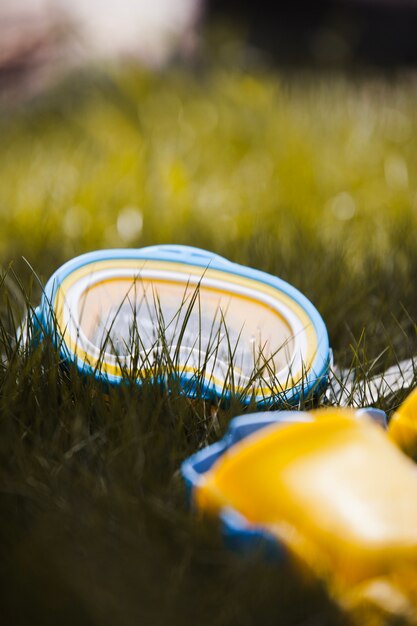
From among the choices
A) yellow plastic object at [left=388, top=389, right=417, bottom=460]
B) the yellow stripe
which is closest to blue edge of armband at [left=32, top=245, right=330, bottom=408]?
the yellow stripe

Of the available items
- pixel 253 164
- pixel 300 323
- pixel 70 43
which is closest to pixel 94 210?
pixel 253 164

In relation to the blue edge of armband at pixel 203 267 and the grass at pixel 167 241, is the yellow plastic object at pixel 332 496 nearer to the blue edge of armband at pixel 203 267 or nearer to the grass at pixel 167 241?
the grass at pixel 167 241

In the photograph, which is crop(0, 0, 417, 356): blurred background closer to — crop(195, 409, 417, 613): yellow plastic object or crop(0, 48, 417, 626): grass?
crop(0, 48, 417, 626): grass

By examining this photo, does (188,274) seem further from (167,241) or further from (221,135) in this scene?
(221,135)

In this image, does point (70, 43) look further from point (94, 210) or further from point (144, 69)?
point (94, 210)

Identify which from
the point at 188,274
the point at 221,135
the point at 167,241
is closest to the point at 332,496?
the point at 188,274

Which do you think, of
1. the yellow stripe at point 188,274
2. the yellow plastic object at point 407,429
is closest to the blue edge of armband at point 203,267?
the yellow stripe at point 188,274
